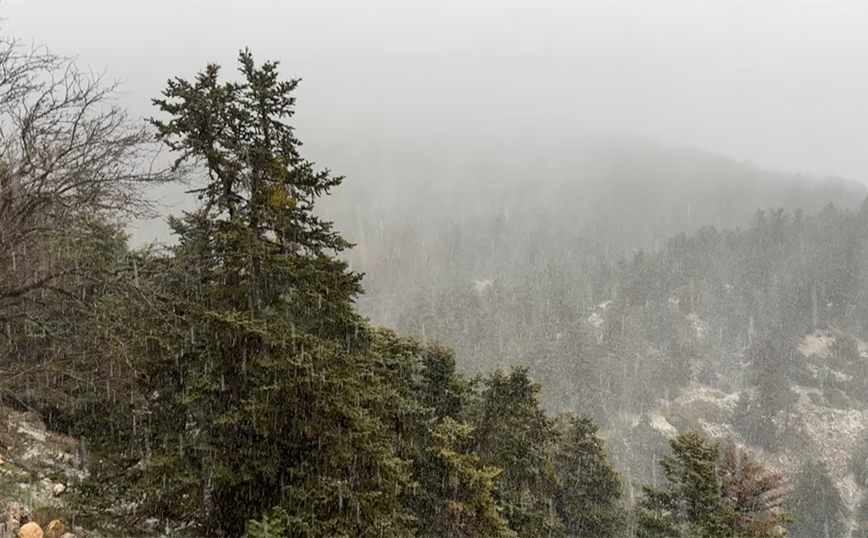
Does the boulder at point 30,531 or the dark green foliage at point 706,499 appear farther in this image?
the dark green foliage at point 706,499

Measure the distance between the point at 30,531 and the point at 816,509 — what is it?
304 ft

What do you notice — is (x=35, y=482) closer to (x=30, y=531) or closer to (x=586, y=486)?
(x=30, y=531)

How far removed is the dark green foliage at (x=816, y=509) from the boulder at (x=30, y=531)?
3488 inches

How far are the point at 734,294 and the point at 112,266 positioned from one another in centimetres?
18968

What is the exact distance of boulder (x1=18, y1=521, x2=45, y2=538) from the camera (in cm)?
674

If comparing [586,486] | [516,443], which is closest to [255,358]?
[516,443]

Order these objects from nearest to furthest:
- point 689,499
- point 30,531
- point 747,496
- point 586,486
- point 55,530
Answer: point 30,531, point 55,530, point 747,496, point 689,499, point 586,486

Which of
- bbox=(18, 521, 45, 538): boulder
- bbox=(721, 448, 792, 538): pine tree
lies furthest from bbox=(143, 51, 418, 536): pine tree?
bbox=(721, 448, 792, 538): pine tree

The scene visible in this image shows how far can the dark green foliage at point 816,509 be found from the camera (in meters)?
71.3

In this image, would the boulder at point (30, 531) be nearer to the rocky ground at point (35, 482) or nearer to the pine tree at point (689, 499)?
the rocky ground at point (35, 482)

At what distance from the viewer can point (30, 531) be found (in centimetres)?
682

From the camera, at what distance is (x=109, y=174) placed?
25.4 ft

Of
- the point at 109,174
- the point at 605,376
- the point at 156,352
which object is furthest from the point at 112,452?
the point at 605,376

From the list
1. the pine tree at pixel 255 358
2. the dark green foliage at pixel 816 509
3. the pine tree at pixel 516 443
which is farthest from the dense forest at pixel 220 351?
the dark green foliage at pixel 816 509
